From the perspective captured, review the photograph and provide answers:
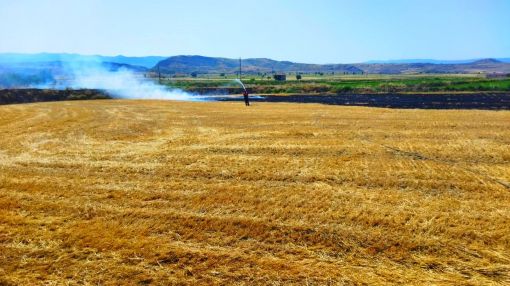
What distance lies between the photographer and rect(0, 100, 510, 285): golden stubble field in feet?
25.3

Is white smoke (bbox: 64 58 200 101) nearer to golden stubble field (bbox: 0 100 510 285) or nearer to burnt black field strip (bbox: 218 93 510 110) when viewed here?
burnt black field strip (bbox: 218 93 510 110)

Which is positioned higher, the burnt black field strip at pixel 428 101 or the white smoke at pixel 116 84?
the white smoke at pixel 116 84

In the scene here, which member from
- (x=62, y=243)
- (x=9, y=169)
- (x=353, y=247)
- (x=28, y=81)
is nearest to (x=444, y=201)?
(x=353, y=247)

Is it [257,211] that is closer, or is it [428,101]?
[257,211]

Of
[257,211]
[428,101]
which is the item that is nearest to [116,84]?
[428,101]

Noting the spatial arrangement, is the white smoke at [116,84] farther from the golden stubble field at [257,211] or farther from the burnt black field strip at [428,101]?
the golden stubble field at [257,211]

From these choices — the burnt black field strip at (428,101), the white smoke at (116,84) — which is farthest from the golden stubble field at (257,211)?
the white smoke at (116,84)

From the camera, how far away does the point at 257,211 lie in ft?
34.1

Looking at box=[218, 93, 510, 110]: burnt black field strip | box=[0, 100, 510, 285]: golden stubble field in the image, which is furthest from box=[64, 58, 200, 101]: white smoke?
box=[0, 100, 510, 285]: golden stubble field

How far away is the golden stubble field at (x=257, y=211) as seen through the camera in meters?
7.71

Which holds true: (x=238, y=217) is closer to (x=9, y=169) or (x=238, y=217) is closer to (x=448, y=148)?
(x=9, y=169)

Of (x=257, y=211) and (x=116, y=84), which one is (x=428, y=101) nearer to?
(x=257, y=211)

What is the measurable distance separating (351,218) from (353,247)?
1376 mm

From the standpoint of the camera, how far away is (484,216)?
9992 mm
